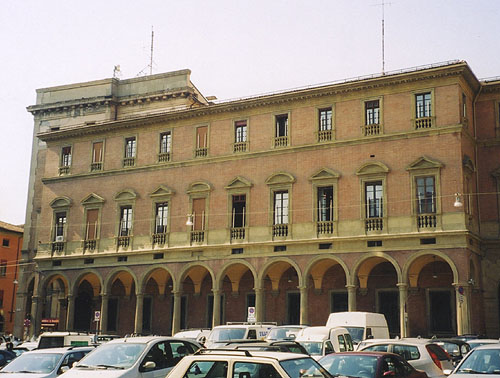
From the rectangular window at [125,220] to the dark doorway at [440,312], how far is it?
61.2 ft

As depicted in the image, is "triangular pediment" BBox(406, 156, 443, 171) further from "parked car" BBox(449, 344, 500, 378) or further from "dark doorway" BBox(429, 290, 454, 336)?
"parked car" BBox(449, 344, 500, 378)

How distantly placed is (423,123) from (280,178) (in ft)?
26.8

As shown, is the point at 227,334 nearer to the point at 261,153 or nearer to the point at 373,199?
the point at 373,199

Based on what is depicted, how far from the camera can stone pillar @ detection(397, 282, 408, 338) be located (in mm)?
30014

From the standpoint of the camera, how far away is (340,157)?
33.7 meters

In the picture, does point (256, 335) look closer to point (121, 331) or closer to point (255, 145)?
point (255, 145)

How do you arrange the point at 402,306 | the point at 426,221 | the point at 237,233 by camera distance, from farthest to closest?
the point at 237,233, the point at 426,221, the point at 402,306

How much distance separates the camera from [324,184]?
111 ft

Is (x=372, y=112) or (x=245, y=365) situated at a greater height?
(x=372, y=112)

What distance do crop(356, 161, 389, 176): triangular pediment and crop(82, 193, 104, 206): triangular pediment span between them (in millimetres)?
17380

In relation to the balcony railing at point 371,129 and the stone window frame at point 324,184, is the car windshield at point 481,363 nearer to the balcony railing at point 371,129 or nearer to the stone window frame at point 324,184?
the stone window frame at point 324,184

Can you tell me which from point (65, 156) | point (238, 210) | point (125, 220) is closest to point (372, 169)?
point (238, 210)

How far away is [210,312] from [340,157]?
12682 millimetres

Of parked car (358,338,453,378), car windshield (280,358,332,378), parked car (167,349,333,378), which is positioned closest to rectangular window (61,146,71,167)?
parked car (358,338,453,378)
